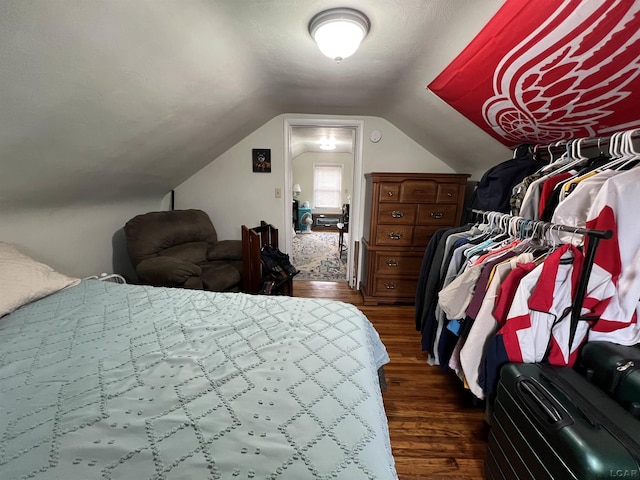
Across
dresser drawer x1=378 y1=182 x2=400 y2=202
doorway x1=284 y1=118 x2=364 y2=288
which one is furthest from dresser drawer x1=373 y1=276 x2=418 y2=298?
dresser drawer x1=378 y1=182 x2=400 y2=202

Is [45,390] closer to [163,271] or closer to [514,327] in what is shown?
[163,271]

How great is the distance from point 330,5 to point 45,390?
1755mm

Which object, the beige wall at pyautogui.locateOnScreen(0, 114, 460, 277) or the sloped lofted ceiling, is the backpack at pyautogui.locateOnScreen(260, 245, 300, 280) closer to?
the beige wall at pyautogui.locateOnScreen(0, 114, 460, 277)

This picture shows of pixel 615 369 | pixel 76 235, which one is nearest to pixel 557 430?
pixel 615 369

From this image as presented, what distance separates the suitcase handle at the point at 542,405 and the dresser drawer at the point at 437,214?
71.0 inches

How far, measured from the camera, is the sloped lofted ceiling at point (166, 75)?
3.25ft

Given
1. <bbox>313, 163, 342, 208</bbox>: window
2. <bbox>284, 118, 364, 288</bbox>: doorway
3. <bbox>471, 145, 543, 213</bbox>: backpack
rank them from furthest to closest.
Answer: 1. <bbox>313, 163, 342, 208</bbox>: window
2. <bbox>284, 118, 364, 288</bbox>: doorway
3. <bbox>471, 145, 543, 213</bbox>: backpack

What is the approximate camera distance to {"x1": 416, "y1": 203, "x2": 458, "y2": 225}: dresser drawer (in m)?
2.54

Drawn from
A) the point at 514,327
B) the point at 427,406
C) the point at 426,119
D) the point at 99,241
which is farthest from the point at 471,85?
the point at 99,241

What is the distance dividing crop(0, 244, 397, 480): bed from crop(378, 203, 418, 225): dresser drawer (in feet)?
5.11

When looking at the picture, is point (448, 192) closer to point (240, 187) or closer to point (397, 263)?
point (397, 263)

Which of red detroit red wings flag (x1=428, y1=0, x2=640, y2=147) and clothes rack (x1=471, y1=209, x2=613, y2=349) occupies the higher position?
red detroit red wings flag (x1=428, y1=0, x2=640, y2=147)

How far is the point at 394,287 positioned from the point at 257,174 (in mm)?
2056

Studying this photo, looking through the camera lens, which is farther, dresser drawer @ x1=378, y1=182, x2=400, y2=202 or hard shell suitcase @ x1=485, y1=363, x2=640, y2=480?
dresser drawer @ x1=378, y1=182, x2=400, y2=202
